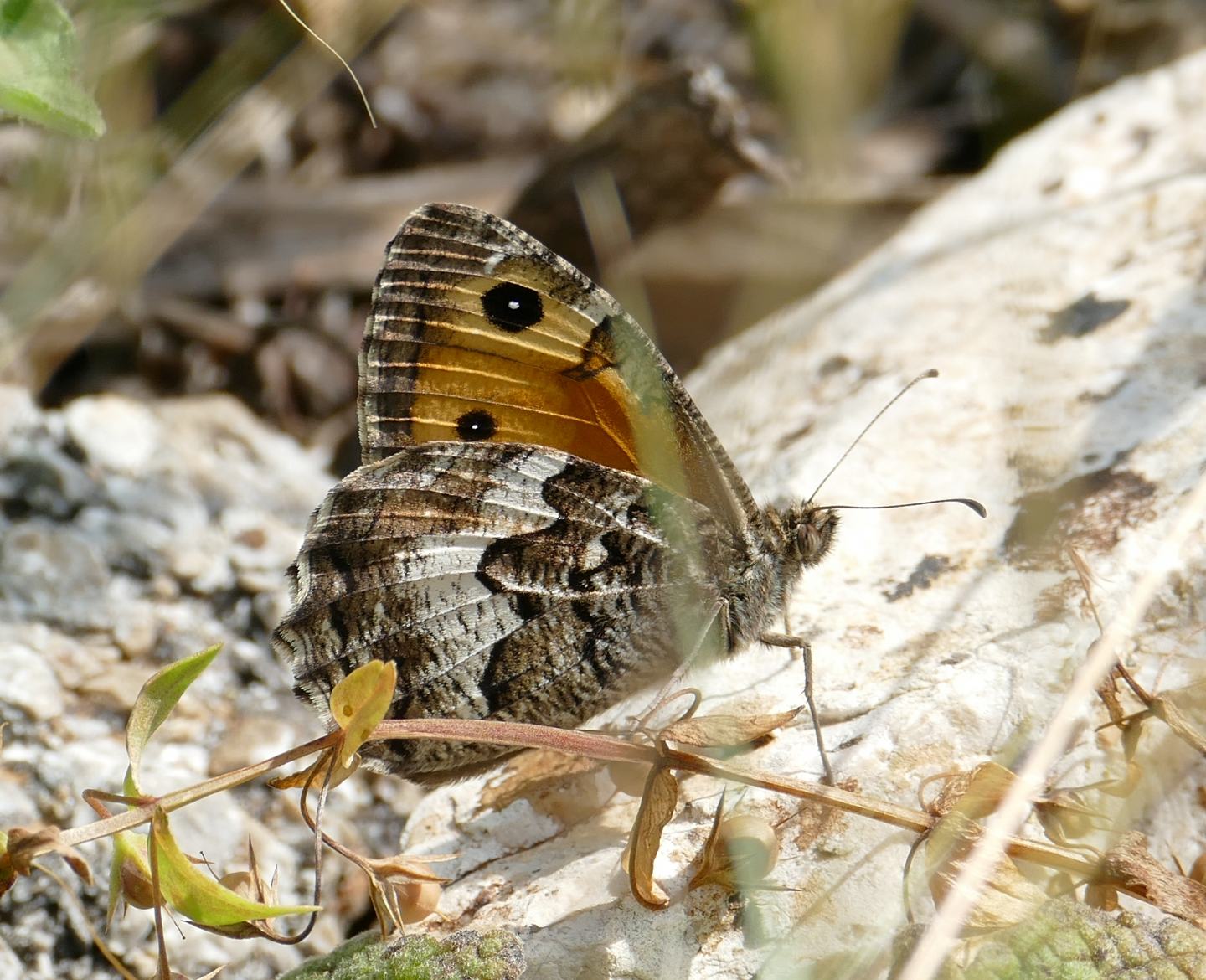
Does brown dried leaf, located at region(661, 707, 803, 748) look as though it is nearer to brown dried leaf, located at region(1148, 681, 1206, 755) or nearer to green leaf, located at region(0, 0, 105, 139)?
brown dried leaf, located at region(1148, 681, 1206, 755)

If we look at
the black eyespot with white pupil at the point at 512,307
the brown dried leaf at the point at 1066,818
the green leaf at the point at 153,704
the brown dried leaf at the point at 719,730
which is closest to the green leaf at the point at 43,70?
the green leaf at the point at 153,704

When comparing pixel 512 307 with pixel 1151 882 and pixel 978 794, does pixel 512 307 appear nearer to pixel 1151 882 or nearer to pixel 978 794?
pixel 978 794

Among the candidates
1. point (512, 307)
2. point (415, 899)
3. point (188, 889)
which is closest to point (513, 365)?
point (512, 307)

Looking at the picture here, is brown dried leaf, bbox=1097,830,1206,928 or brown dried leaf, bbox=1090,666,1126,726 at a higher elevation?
A: brown dried leaf, bbox=1090,666,1126,726

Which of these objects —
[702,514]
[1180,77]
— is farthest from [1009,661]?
[1180,77]

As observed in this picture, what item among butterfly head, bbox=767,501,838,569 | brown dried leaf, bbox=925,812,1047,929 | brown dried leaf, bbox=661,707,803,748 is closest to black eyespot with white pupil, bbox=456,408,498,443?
butterfly head, bbox=767,501,838,569

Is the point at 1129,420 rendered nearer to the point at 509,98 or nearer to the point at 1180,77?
the point at 1180,77

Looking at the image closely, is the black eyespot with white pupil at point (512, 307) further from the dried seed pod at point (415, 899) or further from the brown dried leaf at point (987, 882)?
the brown dried leaf at point (987, 882)
